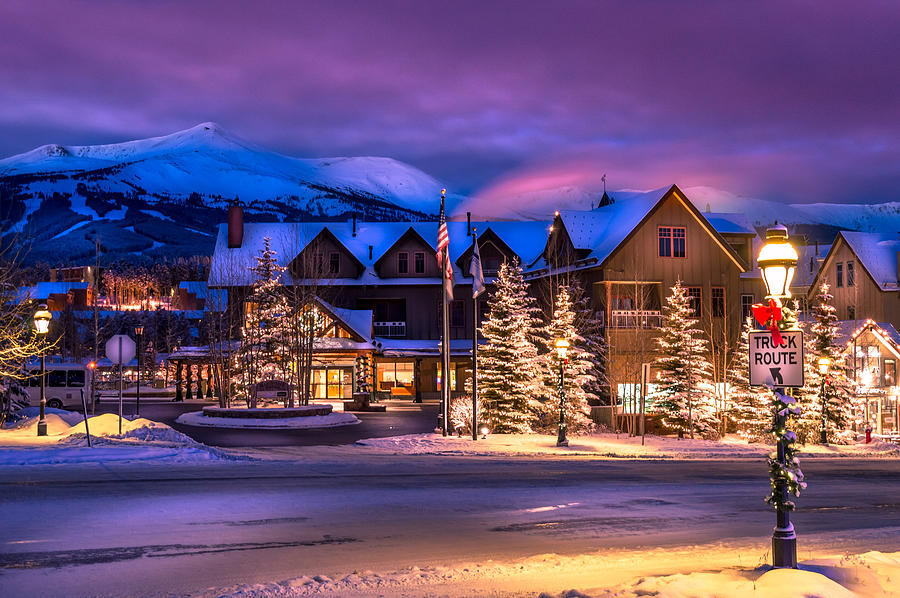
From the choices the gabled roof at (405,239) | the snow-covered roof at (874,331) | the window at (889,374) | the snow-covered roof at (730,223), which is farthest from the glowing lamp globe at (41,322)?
the window at (889,374)

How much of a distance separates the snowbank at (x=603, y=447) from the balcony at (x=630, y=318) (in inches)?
348

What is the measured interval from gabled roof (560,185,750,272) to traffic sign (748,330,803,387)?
32.8m

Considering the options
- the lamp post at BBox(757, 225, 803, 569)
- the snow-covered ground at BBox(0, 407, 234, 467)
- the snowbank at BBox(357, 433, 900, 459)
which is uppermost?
the lamp post at BBox(757, 225, 803, 569)

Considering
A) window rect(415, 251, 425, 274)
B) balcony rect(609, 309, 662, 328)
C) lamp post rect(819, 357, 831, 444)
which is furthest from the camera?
window rect(415, 251, 425, 274)

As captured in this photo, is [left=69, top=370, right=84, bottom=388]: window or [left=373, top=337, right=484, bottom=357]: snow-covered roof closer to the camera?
[left=69, top=370, right=84, bottom=388]: window

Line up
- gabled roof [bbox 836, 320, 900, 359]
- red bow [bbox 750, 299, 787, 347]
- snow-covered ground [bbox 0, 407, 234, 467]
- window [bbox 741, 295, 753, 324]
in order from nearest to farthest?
red bow [bbox 750, 299, 787, 347] → snow-covered ground [bbox 0, 407, 234, 467] → gabled roof [bbox 836, 320, 900, 359] → window [bbox 741, 295, 753, 324]

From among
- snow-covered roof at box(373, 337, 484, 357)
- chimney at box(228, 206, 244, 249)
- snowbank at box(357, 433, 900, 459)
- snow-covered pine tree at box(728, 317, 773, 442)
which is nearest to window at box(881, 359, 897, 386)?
snowbank at box(357, 433, 900, 459)

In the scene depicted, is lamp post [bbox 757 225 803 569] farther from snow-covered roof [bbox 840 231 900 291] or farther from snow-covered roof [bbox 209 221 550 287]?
snow-covered roof [bbox 209 221 550 287]

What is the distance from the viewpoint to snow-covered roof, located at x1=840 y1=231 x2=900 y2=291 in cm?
4488

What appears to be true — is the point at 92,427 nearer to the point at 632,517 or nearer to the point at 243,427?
the point at 243,427

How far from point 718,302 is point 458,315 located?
20.6 metres

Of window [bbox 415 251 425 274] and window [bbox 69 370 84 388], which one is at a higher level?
window [bbox 415 251 425 274]

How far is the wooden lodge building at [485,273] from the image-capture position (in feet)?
135

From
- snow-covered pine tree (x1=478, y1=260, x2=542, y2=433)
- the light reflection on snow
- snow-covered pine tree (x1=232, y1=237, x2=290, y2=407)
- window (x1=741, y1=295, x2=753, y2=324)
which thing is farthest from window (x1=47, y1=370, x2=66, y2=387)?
the light reflection on snow
